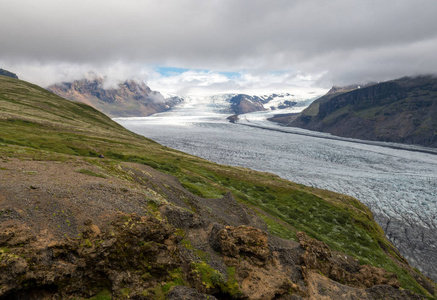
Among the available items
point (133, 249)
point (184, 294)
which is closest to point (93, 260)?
point (133, 249)

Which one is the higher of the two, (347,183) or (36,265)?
(36,265)

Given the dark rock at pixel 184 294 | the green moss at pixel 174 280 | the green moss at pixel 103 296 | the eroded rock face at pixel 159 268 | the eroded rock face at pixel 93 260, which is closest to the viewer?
the eroded rock face at pixel 93 260

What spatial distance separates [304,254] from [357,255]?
76.6 feet

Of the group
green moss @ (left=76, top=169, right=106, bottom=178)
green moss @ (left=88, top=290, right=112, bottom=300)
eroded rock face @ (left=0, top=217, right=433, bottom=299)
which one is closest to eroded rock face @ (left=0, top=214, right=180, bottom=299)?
eroded rock face @ (left=0, top=217, right=433, bottom=299)

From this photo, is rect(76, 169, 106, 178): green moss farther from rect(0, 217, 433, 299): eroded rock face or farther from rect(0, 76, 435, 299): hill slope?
rect(0, 217, 433, 299): eroded rock face

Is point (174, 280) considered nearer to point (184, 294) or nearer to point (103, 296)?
point (184, 294)

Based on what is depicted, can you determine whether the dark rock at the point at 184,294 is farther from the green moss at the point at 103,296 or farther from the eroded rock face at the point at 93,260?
the green moss at the point at 103,296

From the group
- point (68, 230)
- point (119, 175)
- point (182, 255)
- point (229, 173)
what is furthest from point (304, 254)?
point (229, 173)

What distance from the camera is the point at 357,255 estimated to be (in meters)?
41.4

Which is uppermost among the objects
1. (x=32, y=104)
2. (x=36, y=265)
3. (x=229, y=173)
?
(x=32, y=104)

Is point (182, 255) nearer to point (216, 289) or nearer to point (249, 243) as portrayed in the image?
point (216, 289)

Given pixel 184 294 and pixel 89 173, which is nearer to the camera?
pixel 184 294

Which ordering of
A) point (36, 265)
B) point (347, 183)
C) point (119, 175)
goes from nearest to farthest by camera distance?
point (36, 265) < point (119, 175) < point (347, 183)

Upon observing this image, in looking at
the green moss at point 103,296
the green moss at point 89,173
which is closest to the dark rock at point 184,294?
the green moss at point 103,296
